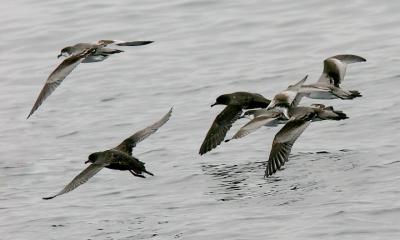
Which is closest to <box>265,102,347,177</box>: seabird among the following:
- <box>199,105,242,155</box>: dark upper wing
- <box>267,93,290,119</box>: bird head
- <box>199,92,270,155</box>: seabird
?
<box>267,93,290,119</box>: bird head

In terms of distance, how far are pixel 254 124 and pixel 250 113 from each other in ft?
3.75

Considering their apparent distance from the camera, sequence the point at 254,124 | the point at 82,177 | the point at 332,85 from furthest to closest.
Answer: the point at 332,85 < the point at 254,124 < the point at 82,177

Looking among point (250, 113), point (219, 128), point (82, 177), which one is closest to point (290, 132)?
point (250, 113)

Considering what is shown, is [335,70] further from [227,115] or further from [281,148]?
[281,148]

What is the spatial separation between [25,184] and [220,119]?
3.04m

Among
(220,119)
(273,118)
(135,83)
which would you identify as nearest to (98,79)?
(135,83)

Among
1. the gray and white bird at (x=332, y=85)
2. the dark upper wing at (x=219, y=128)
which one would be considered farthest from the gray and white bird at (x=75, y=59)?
the gray and white bird at (x=332, y=85)

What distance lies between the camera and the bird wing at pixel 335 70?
56.2 ft

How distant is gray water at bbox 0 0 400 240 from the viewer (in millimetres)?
14273

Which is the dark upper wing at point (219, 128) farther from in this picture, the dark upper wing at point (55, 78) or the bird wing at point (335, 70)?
the dark upper wing at point (55, 78)

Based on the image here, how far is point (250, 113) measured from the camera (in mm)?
16422

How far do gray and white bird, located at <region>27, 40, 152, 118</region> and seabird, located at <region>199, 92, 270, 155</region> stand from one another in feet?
5.17

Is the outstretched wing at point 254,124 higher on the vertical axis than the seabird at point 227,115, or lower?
higher

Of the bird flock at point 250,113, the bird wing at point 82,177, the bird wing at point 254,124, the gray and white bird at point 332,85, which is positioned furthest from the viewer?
the gray and white bird at point 332,85
